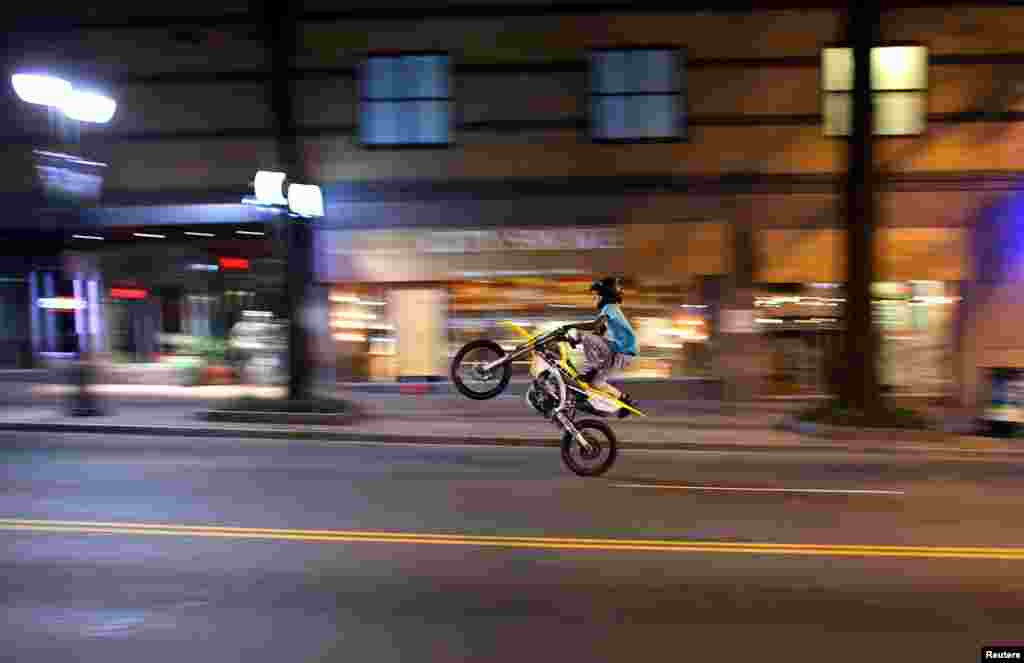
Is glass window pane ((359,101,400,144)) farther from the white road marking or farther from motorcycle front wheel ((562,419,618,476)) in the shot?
the white road marking

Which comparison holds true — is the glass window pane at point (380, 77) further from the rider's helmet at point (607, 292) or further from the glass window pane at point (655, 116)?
the rider's helmet at point (607, 292)

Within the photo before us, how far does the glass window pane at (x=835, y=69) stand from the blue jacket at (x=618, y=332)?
977 cm

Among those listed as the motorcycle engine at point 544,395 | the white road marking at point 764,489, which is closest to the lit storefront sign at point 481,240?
the motorcycle engine at point 544,395

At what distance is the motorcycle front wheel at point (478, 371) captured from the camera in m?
10.6

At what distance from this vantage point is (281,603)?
5668 mm

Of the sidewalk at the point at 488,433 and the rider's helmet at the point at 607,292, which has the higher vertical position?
the rider's helmet at the point at 607,292

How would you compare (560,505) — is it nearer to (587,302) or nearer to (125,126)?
(587,302)

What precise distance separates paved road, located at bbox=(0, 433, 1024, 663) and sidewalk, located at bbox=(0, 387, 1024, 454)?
2.34 meters

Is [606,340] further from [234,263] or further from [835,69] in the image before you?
[234,263]

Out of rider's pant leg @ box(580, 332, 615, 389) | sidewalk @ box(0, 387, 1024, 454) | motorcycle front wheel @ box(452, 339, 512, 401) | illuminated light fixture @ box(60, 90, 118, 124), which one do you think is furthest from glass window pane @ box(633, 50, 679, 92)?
illuminated light fixture @ box(60, 90, 118, 124)

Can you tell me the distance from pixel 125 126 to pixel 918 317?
16.0 meters

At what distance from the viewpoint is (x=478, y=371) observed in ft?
34.7

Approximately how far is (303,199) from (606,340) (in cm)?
612

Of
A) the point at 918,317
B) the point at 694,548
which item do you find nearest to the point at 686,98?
the point at 918,317
